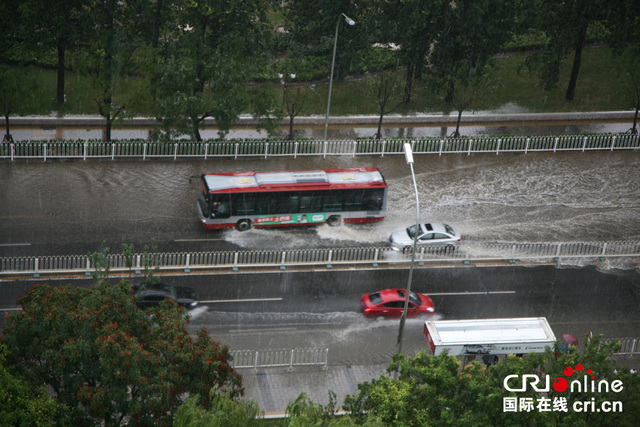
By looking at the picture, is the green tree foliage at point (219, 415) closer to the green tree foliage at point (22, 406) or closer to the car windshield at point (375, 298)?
the green tree foliage at point (22, 406)

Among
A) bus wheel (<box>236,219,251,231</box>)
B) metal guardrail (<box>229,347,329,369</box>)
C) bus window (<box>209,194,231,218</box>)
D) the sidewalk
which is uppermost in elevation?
bus window (<box>209,194,231,218</box>)

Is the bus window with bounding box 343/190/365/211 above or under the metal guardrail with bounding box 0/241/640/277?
above

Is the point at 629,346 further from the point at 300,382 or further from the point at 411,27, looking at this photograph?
the point at 411,27

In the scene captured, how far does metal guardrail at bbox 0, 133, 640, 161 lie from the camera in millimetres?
43125

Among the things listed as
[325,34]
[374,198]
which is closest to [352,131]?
[325,34]

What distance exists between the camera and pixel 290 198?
39.0 m

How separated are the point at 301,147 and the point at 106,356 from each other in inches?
992

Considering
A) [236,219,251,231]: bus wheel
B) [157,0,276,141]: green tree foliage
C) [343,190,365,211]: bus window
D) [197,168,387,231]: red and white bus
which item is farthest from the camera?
[157,0,276,141]: green tree foliage

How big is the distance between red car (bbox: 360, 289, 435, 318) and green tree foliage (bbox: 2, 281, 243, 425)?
10.5 meters

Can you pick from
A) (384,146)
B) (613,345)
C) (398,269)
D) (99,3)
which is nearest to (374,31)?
(384,146)

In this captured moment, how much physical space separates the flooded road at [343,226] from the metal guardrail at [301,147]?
0.48 metres

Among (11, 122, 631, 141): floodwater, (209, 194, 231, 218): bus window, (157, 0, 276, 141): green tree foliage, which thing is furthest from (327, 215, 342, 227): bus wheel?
(11, 122, 631, 141): floodwater

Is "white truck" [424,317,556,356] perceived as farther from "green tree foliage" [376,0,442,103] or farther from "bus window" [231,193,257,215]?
"green tree foliage" [376,0,442,103]

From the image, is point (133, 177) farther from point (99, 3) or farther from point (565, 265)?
point (565, 265)
